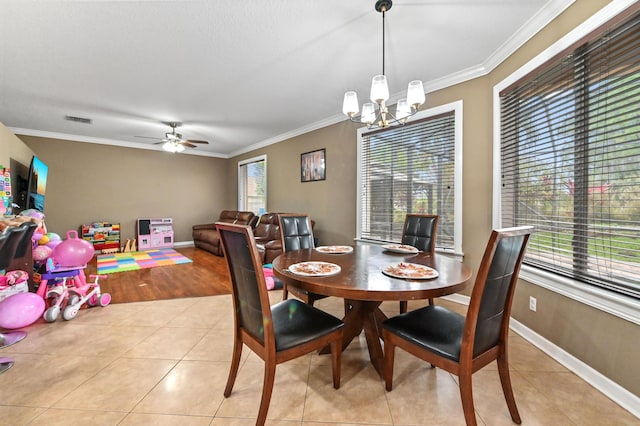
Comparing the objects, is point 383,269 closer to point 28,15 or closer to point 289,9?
point 289,9

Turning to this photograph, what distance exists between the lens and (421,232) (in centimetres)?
262

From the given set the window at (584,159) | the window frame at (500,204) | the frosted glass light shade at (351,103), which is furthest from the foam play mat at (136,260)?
the window at (584,159)

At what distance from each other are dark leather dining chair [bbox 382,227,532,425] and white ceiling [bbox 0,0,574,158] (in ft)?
6.04

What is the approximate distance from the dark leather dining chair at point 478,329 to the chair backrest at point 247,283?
0.70m

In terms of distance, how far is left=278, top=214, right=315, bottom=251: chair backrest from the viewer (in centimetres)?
272

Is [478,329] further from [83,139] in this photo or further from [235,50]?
[83,139]

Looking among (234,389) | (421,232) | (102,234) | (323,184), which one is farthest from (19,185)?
(421,232)

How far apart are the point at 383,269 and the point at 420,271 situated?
212 millimetres

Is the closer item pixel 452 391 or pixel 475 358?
pixel 475 358

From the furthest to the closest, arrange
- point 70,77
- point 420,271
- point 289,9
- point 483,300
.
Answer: point 70,77 < point 289,9 < point 420,271 < point 483,300

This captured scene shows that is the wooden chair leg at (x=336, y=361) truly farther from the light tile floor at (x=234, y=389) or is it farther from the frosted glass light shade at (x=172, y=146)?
the frosted glass light shade at (x=172, y=146)

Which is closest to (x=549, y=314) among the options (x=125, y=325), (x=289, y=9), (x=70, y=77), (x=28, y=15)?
(x=289, y=9)

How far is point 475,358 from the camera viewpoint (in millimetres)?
1214

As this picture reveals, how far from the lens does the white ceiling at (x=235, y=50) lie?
195 cm
